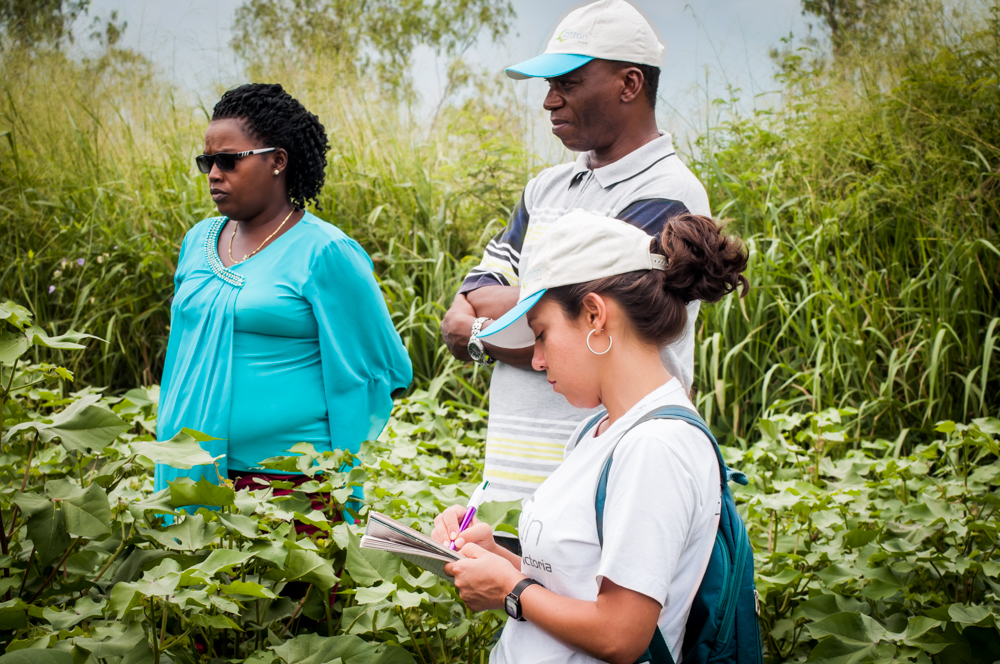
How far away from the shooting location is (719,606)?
4.47 ft

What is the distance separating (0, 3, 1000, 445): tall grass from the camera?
14.3ft

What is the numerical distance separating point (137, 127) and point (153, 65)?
39.5 inches

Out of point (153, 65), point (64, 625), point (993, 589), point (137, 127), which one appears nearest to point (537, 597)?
point (64, 625)

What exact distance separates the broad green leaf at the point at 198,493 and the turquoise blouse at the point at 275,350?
Answer: 732 mm

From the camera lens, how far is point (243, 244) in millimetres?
2762

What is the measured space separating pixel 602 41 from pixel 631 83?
0.43 feet

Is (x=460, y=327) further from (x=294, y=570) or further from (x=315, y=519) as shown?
(x=294, y=570)

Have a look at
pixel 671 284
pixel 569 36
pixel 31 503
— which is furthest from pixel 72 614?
pixel 569 36

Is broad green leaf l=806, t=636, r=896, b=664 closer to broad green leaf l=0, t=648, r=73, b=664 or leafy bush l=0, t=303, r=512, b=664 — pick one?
leafy bush l=0, t=303, r=512, b=664

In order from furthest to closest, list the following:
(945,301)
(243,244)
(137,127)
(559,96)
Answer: (137,127) < (945,301) < (243,244) < (559,96)

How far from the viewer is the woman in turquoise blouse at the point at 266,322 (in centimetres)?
253

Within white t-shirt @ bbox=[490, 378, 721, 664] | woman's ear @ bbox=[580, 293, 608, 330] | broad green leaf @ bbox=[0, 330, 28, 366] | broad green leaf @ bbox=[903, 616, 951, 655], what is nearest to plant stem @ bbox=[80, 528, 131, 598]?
broad green leaf @ bbox=[0, 330, 28, 366]

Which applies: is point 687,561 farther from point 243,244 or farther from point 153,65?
point 153,65

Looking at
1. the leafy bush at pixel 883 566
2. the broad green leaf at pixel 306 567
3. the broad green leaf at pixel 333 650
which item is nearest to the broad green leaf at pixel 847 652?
the leafy bush at pixel 883 566
